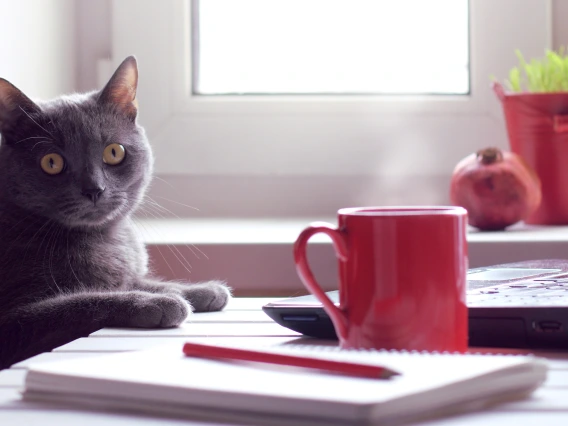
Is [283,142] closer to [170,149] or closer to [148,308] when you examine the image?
[170,149]

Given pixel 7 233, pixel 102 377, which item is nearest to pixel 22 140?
pixel 7 233

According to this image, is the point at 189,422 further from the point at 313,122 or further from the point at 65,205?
the point at 313,122

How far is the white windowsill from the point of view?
1.11 meters

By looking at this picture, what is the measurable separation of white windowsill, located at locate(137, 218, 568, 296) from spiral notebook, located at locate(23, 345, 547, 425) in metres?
0.68

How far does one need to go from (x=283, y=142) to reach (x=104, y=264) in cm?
61

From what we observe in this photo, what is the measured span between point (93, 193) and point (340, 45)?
77 centimetres

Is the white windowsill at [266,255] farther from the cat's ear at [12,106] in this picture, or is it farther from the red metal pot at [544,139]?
the cat's ear at [12,106]

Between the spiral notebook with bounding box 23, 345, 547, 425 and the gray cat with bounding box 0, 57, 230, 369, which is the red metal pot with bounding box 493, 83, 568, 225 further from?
the spiral notebook with bounding box 23, 345, 547, 425

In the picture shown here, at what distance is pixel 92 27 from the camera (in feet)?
4.85

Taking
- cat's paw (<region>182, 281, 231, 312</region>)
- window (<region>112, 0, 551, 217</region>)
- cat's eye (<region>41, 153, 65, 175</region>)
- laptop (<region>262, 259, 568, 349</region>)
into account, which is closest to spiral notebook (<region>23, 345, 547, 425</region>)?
laptop (<region>262, 259, 568, 349</region>)

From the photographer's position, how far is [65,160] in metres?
0.88

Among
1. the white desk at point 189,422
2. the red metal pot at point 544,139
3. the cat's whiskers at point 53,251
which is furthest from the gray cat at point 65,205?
the red metal pot at point 544,139

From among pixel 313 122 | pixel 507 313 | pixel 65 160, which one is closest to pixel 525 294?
pixel 507 313

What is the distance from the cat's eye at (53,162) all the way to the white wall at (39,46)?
340 millimetres
